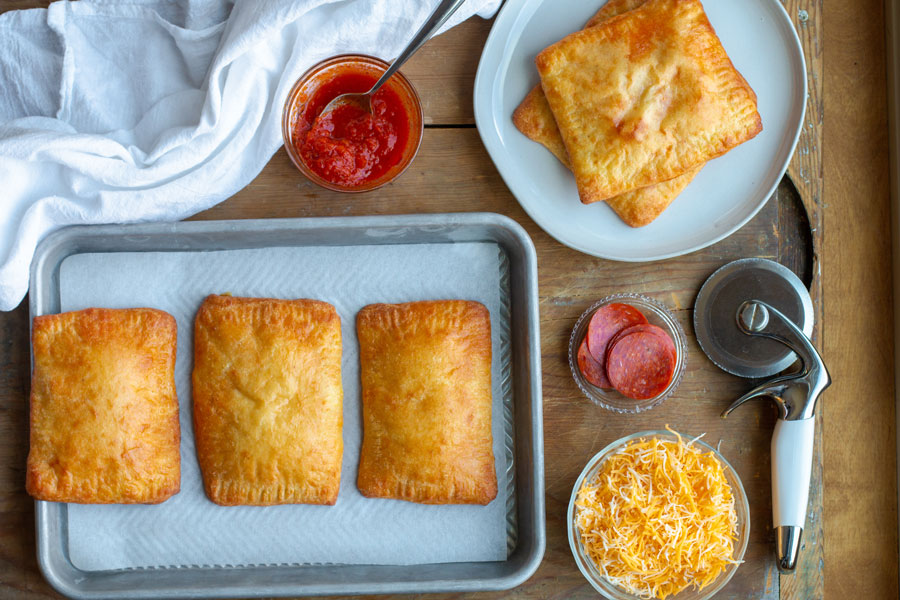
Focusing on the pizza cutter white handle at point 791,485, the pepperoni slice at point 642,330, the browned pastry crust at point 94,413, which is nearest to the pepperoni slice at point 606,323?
the pepperoni slice at point 642,330

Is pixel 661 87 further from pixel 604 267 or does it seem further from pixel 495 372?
pixel 495 372

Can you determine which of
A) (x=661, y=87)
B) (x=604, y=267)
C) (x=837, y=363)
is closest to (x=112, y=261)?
(x=604, y=267)

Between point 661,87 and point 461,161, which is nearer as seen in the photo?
point 661,87

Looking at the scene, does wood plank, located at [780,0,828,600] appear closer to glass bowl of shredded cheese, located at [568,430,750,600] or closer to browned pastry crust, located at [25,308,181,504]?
glass bowl of shredded cheese, located at [568,430,750,600]

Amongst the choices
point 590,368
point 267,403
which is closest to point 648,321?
point 590,368

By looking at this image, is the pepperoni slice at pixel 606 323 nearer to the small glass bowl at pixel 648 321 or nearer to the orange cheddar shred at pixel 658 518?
the small glass bowl at pixel 648 321
